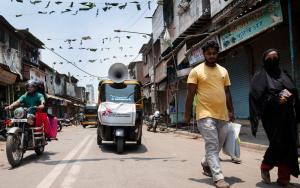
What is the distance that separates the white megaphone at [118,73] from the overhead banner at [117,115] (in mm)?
1020

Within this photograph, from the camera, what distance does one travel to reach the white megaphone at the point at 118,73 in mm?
13048

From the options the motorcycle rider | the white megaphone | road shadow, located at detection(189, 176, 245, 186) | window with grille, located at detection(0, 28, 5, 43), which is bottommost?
road shadow, located at detection(189, 176, 245, 186)

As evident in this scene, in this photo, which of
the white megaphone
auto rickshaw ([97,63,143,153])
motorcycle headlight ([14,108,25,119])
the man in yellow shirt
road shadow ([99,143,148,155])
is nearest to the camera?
the man in yellow shirt

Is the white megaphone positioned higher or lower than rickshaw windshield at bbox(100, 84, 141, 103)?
higher

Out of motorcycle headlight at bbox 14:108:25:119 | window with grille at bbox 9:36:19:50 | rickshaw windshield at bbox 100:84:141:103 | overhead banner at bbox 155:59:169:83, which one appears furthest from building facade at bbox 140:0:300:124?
window with grille at bbox 9:36:19:50

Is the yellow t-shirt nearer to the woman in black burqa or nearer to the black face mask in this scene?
the woman in black burqa

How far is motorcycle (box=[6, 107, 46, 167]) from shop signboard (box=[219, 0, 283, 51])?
635 centimetres

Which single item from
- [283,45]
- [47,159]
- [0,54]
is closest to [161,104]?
[0,54]

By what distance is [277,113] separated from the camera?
6.28 metres

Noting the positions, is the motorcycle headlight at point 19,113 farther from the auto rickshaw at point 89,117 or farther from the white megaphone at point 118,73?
the auto rickshaw at point 89,117

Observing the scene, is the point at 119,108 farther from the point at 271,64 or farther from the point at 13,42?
the point at 13,42

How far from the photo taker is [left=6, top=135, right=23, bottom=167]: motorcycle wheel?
29.3 feet

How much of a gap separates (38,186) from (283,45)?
10.5m

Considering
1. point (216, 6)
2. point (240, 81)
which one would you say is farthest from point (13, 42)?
point (240, 81)
